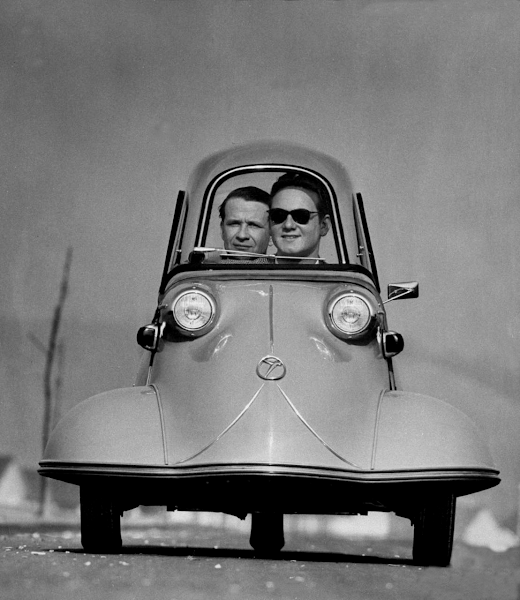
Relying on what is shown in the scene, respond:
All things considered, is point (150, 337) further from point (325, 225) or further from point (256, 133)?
point (256, 133)

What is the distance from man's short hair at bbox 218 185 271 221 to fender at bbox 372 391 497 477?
1.55 meters

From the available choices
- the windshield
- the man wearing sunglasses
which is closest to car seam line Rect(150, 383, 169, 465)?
the man wearing sunglasses

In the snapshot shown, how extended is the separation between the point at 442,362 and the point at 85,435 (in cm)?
394

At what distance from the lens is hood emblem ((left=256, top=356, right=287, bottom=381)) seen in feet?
17.4

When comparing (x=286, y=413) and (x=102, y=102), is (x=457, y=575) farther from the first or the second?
(x=102, y=102)

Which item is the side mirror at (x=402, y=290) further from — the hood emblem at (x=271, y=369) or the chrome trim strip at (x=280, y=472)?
the chrome trim strip at (x=280, y=472)

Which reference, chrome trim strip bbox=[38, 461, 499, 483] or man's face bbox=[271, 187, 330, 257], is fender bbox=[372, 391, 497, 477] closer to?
chrome trim strip bbox=[38, 461, 499, 483]

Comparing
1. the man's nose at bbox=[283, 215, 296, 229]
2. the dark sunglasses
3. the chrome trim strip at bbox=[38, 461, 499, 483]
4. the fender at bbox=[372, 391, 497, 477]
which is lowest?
the chrome trim strip at bbox=[38, 461, 499, 483]

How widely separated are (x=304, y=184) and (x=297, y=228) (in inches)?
12.6

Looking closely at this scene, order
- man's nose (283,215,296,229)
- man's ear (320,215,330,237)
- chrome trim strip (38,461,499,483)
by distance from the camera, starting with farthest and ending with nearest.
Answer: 1. man's ear (320,215,330,237)
2. man's nose (283,215,296,229)
3. chrome trim strip (38,461,499,483)

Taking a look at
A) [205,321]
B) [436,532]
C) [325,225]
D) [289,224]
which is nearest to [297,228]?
[289,224]

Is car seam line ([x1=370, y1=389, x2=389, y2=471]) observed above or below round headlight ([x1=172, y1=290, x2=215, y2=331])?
below

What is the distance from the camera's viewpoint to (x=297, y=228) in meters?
6.29

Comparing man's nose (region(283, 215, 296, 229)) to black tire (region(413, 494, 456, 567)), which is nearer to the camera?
black tire (region(413, 494, 456, 567))
